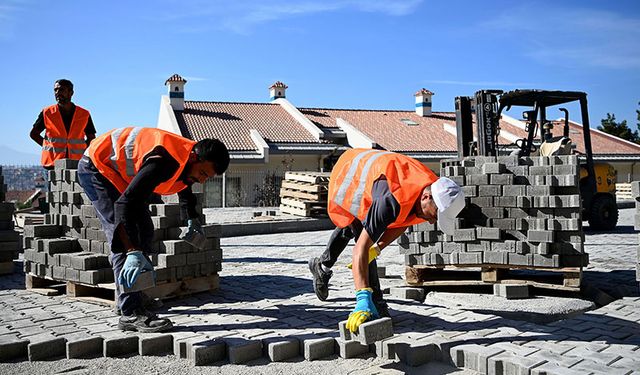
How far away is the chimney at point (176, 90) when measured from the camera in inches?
1153

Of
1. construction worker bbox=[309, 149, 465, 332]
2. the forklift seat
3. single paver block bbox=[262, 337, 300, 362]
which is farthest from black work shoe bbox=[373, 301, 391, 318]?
the forklift seat

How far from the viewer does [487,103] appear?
11.2 m

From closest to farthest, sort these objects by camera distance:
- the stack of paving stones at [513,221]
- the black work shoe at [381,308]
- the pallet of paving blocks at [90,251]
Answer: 1. the black work shoe at [381,308]
2. the pallet of paving blocks at [90,251]
3. the stack of paving stones at [513,221]

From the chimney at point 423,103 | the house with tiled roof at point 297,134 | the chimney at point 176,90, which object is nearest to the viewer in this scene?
the house with tiled roof at point 297,134

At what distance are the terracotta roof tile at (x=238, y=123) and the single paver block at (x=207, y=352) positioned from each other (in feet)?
73.2

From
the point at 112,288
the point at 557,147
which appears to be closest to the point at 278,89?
the point at 557,147

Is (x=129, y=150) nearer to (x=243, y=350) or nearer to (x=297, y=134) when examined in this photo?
(x=243, y=350)

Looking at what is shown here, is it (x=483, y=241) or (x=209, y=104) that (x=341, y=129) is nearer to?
(x=209, y=104)

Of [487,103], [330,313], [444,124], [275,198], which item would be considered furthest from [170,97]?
[330,313]

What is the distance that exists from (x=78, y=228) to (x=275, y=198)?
60.0 ft

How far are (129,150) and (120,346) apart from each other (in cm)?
159

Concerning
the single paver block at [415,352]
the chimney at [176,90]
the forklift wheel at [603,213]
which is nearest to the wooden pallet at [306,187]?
the forklift wheel at [603,213]

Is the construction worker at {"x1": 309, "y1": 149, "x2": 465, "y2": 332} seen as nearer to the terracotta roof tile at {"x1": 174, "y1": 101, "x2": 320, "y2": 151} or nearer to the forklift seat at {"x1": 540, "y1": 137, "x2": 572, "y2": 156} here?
the forklift seat at {"x1": 540, "y1": 137, "x2": 572, "y2": 156}

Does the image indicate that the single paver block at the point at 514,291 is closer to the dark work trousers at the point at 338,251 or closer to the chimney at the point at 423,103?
the dark work trousers at the point at 338,251
